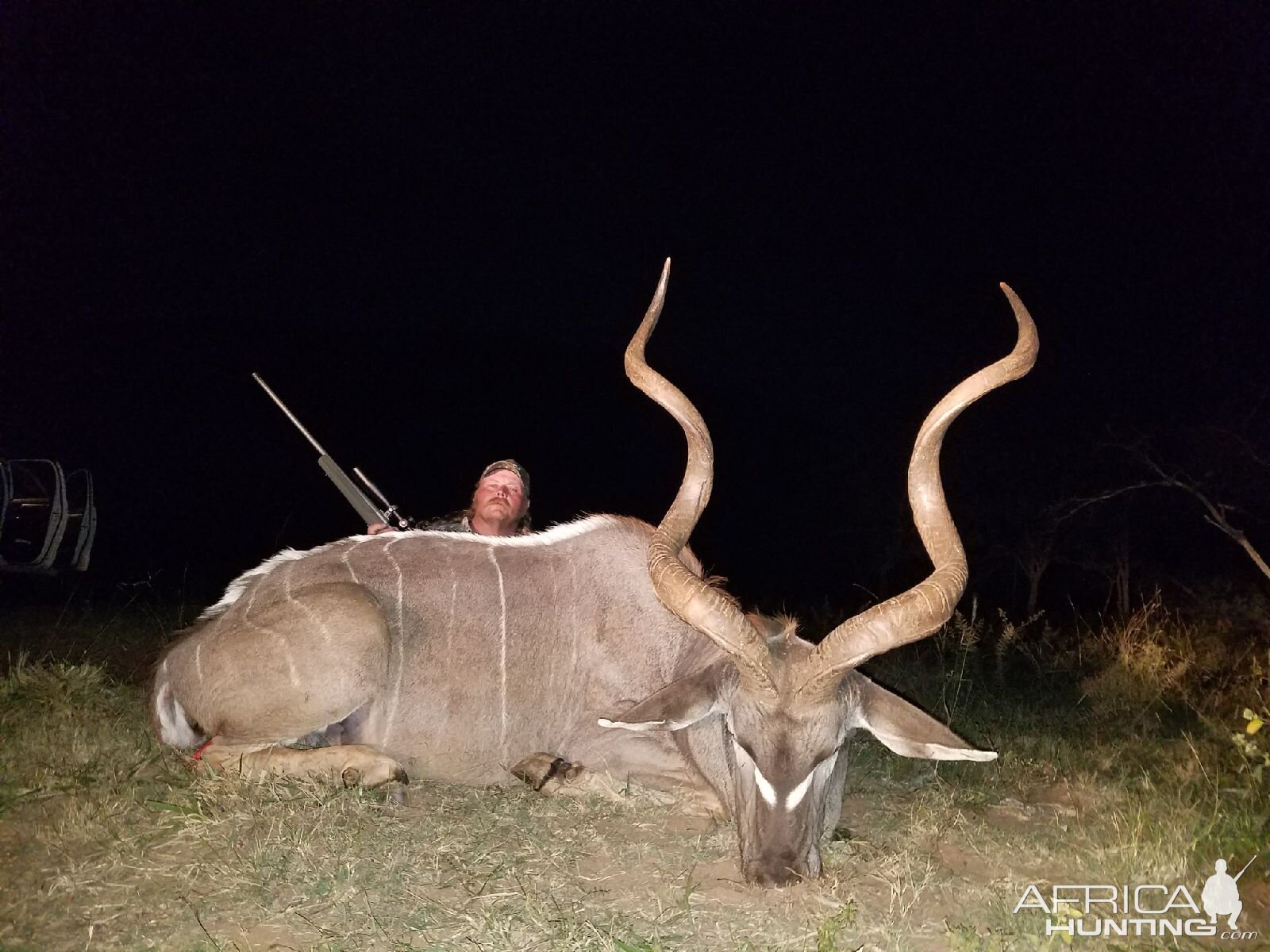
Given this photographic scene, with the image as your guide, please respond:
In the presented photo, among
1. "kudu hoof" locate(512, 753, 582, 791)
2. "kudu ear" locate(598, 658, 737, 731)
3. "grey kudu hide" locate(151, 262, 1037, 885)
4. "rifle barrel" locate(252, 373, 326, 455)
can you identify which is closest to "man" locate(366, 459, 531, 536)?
"rifle barrel" locate(252, 373, 326, 455)

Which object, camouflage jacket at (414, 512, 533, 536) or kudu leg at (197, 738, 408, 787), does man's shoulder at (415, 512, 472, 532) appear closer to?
camouflage jacket at (414, 512, 533, 536)

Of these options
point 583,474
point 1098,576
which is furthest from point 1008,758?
point 583,474

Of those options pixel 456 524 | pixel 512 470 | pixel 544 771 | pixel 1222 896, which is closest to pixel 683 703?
pixel 544 771

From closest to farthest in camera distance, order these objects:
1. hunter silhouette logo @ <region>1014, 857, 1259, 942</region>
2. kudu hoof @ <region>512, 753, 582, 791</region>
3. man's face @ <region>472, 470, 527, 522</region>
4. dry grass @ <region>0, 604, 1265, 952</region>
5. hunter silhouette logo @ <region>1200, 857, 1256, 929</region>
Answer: dry grass @ <region>0, 604, 1265, 952</region>, hunter silhouette logo @ <region>1014, 857, 1259, 942</region>, hunter silhouette logo @ <region>1200, 857, 1256, 929</region>, kudu hoof @ <region>512, 753, 582, 791</region>, man's face @ <region>472, 470, 527, 522</region>

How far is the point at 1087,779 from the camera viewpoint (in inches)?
152

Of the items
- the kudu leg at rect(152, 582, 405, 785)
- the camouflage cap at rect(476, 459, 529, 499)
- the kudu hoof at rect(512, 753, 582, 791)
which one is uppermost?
the camouflage cap at rect(476, 459, 529, 499)

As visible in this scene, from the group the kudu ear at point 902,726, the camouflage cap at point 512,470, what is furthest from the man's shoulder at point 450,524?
the kudu ear at point 902,726

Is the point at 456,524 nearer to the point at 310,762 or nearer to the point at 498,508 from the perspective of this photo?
the point at 498,508

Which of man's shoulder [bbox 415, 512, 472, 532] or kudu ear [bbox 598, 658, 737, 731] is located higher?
kudu ear [bbox 598, 658, 737, 731]

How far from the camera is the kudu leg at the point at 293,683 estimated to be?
357 centimetres

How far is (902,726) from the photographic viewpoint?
3.17 meters

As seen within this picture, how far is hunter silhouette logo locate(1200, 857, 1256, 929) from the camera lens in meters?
2.85

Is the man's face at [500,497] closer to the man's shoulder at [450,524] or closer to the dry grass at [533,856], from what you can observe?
the man's shoulder at [450,524]

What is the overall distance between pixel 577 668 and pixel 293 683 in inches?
43.2
